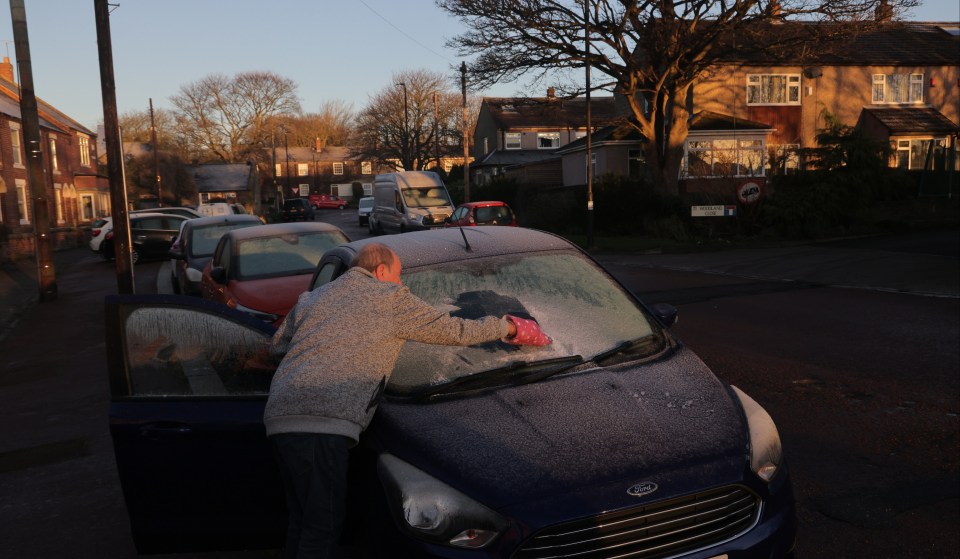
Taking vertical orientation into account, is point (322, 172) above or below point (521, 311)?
above

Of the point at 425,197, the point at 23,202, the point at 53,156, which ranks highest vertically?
the point at 53,156

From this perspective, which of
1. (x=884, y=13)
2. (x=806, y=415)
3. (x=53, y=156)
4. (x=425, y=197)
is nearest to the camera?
(x=806, y=415)

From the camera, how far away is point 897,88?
127ft

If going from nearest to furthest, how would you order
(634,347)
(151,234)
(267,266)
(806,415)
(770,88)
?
(634,347)
(806,415)
(267,266)
(151,234)
(770,88)

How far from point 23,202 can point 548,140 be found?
127 feet

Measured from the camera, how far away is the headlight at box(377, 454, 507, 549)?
8.61 feet

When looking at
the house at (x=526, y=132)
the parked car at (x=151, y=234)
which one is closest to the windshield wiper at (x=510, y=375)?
the parked car at (x=151, y=234)

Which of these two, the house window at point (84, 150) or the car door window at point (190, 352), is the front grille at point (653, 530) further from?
the house window at point (84, 150)

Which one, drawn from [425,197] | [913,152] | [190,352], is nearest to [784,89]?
[913,152]

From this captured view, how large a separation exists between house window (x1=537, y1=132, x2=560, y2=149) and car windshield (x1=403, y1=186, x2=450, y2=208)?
32.0 meters

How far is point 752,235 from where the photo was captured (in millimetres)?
24953

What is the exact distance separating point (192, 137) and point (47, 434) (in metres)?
78.8

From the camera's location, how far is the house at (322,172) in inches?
3841

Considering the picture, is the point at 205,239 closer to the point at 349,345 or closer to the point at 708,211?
the point at 349,345
